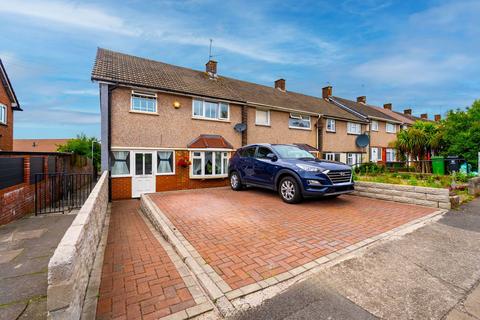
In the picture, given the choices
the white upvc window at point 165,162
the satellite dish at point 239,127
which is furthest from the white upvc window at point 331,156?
the white upvc window at point 165,162

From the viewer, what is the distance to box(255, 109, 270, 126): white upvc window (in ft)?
43.5

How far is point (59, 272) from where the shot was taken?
1.66 meters

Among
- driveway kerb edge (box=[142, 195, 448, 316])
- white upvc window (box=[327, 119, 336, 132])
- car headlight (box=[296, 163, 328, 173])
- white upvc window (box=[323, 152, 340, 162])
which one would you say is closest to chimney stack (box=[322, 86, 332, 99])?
white upvc window (box=[327, 119, 336, 132])

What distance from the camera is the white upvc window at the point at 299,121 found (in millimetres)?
14786

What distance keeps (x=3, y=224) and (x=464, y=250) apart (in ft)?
Answer: 33.7

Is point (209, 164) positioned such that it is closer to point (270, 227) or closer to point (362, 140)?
point (270, 227)

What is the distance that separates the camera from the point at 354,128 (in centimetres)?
1864

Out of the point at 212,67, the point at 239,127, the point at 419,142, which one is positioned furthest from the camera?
the point at 212,67

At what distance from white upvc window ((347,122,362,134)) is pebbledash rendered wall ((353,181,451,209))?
12.1m

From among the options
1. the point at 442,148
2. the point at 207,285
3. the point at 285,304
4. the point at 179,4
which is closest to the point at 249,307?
the point at 285,304

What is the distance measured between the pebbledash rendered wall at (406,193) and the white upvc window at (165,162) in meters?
7.84

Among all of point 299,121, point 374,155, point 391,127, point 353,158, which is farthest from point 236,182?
point 391,127

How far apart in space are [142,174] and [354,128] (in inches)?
676

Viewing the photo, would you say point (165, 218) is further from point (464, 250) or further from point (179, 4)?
point (179, 4)
